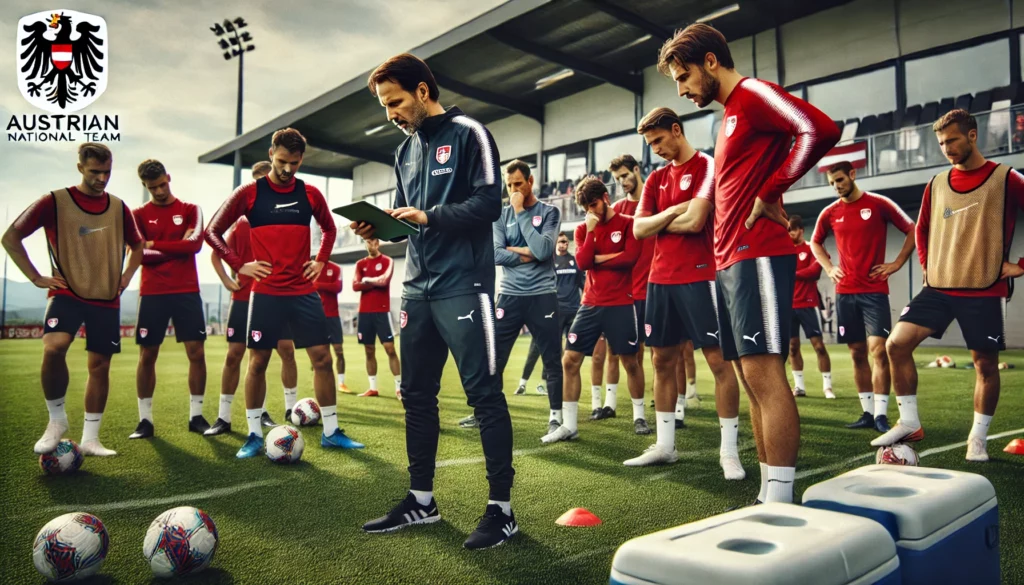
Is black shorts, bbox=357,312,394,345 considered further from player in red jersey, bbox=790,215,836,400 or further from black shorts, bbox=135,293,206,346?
player in red jersey, bbox=790,215,836,400

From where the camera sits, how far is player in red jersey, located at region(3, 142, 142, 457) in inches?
181

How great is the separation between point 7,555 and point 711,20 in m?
19.8

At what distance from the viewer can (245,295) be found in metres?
6.33

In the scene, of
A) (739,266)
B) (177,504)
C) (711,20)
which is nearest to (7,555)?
(177,504)

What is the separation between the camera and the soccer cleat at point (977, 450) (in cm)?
412

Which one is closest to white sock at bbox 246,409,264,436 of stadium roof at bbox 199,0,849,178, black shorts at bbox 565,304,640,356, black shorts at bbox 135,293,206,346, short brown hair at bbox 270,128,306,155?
black shorts at bbox 135,293,206,346

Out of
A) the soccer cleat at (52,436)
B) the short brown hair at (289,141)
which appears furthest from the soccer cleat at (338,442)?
the short brown hair at (289,141)

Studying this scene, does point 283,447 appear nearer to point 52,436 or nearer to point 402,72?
point 52,436

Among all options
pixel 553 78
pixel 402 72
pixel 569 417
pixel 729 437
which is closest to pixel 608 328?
pixel 569 417

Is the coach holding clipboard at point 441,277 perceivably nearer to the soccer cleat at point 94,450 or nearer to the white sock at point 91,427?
the soccer cleat at point 94,450

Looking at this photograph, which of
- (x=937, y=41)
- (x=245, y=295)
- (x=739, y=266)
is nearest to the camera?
(x=739, y=266)

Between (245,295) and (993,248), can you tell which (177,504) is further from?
(993,248)

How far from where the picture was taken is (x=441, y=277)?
10.1 feet

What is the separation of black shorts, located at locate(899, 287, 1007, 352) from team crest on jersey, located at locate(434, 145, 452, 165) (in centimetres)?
318
